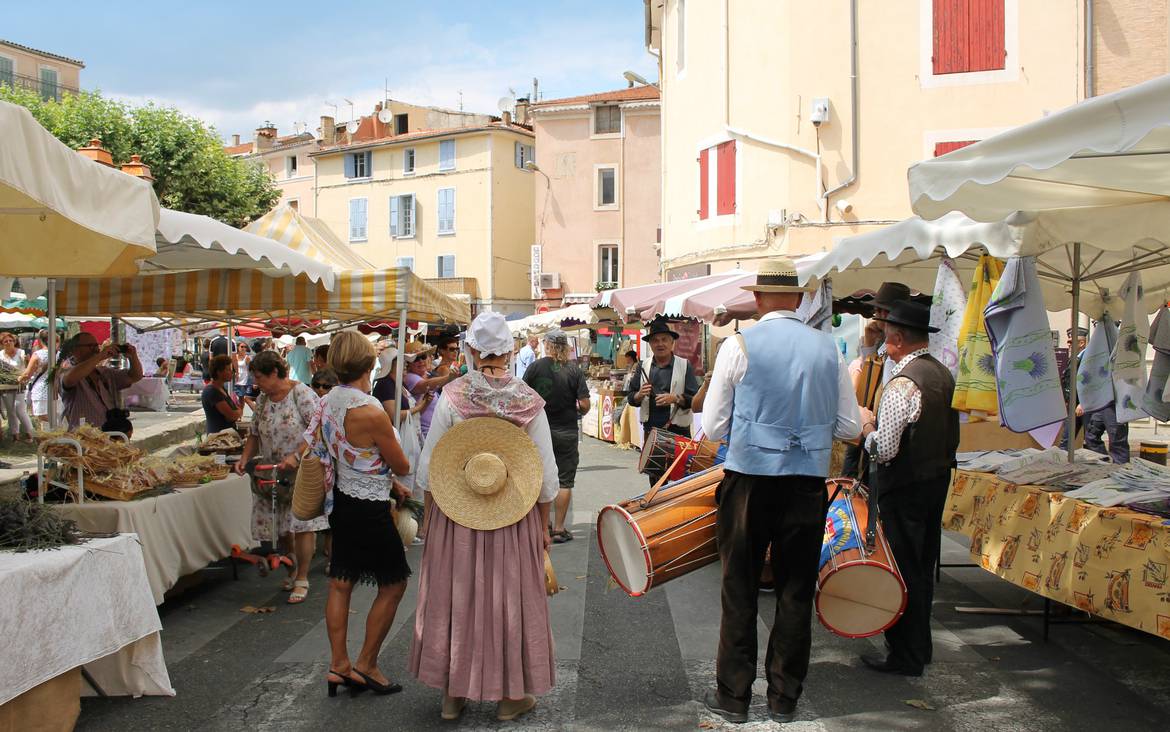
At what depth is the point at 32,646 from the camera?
12.0 ft

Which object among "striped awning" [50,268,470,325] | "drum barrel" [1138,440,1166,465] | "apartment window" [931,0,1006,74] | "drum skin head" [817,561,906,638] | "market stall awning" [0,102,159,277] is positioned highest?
"apartment window" [931,0,1006,74]

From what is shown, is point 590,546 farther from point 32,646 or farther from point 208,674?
point 32,646

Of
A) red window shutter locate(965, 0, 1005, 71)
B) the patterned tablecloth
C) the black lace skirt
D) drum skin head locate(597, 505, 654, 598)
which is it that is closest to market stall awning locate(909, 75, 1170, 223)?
the patterned tablecloth

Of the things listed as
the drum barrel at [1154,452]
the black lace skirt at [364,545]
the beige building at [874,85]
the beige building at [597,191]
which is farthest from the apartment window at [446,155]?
the black lace skirt at [364,545]

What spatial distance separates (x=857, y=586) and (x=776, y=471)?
86 cm

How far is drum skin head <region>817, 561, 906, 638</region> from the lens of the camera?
4.33 metres

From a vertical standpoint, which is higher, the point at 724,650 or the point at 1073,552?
the point at 1073,552

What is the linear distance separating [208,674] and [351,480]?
146 cm

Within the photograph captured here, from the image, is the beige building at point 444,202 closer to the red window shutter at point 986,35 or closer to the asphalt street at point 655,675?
the red window shutter at point 986,35

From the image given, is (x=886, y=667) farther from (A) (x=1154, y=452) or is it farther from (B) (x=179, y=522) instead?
(A) (x=1154, y=452)

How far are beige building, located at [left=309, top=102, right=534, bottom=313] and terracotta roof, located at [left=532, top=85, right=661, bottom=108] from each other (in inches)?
186

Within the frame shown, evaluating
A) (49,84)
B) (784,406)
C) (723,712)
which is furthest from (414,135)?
(723,712)

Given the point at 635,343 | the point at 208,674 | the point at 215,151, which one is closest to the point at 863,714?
the point at 208,674

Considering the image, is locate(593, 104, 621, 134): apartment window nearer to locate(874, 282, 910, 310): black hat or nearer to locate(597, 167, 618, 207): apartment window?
locate(597, 167, 618, 207): apartment window
